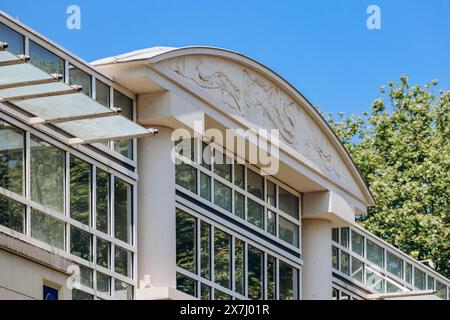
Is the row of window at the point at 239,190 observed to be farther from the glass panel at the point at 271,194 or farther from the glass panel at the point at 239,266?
the glass panel at the point at 239,266

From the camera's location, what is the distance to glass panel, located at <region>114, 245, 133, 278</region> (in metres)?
31.4

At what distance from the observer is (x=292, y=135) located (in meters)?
38.1

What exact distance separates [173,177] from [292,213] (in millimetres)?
7141

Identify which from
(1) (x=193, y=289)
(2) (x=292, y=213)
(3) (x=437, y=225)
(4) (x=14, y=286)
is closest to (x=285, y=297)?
(2) (x=292, y=213)

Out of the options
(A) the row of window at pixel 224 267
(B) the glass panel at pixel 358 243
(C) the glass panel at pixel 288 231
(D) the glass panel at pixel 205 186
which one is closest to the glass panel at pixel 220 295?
(A) the row of window at pixel 224 267

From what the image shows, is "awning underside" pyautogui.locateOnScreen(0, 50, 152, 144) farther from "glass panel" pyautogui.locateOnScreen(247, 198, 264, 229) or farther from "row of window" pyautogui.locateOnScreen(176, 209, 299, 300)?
"glass panel" pyautogui.locateOnScreen(247, 198, 264, 229)

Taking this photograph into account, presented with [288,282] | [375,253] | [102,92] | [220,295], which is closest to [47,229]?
[102,92]

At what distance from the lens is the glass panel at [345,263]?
138ft

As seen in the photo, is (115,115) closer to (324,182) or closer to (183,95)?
(183,95)

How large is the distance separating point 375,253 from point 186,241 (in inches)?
439

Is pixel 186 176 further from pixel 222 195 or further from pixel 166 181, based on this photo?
pixel 222 195

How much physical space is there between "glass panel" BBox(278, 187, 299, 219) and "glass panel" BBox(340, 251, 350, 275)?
3.07 m
